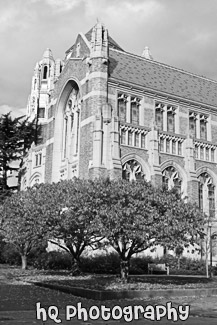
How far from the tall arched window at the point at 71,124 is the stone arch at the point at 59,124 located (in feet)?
1.21

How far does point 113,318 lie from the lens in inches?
408

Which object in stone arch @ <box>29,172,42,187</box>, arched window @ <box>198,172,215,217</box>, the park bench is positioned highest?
stone arch @ <box>29,172,42,187</box>

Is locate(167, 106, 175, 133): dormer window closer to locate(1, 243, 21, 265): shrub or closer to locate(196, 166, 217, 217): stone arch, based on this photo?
locate(196, 166, 217, 217): stone arch

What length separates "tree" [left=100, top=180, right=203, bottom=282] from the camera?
782 inches

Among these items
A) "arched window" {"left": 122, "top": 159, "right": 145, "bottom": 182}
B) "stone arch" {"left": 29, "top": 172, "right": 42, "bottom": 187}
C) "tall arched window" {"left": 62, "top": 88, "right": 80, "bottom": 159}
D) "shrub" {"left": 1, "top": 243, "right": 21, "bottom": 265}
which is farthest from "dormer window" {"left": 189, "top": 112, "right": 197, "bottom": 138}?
"shrub" {"left": 1, "top": 243, "right": 21, "bottom": 265}

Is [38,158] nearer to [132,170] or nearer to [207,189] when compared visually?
[132,170]

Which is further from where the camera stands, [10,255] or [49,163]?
[49,163]

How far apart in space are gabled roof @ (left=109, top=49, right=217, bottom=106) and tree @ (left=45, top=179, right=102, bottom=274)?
21.5 m

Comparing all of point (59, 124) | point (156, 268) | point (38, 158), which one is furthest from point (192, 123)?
point (156, 268)

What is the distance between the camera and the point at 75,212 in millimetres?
21969

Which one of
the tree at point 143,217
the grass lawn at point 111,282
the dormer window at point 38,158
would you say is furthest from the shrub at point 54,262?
the dormer window at point 38,158

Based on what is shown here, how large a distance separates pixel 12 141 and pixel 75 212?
31.6 meters

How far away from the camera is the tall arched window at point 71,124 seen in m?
44.2

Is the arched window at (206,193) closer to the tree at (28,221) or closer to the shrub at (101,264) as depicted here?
the shrub at (101,264)
